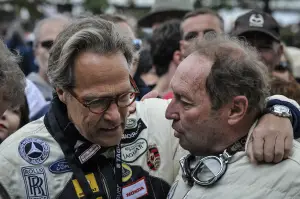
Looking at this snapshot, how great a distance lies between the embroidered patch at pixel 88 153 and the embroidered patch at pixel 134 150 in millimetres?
201

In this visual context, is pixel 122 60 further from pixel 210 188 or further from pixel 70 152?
pixel 210 188

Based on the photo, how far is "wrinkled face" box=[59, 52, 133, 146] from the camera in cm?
268

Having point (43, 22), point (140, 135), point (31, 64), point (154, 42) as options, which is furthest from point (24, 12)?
point (140, 135)

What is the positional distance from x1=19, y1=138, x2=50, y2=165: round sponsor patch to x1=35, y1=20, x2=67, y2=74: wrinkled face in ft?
8.96

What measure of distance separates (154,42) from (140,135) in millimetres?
2049

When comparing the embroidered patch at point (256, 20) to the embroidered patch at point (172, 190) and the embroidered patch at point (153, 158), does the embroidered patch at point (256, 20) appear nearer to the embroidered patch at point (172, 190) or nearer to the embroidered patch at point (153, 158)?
the embroidered patch at point (153, 158)

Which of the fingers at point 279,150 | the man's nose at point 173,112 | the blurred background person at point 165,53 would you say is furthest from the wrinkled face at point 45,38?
the fingers at point 279,150

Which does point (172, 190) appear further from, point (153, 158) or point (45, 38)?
point (45, 38)

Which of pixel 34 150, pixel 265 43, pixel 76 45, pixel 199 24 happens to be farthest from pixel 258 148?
pixel 199 24

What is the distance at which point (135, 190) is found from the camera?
288cm

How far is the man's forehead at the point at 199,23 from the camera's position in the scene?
490 centimetres

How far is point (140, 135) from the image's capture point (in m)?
3.05

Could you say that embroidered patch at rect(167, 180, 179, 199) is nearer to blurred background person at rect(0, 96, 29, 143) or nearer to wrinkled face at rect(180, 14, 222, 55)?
blurred background person at rect(0, 96, 29, 143)

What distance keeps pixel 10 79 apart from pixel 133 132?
748mm
